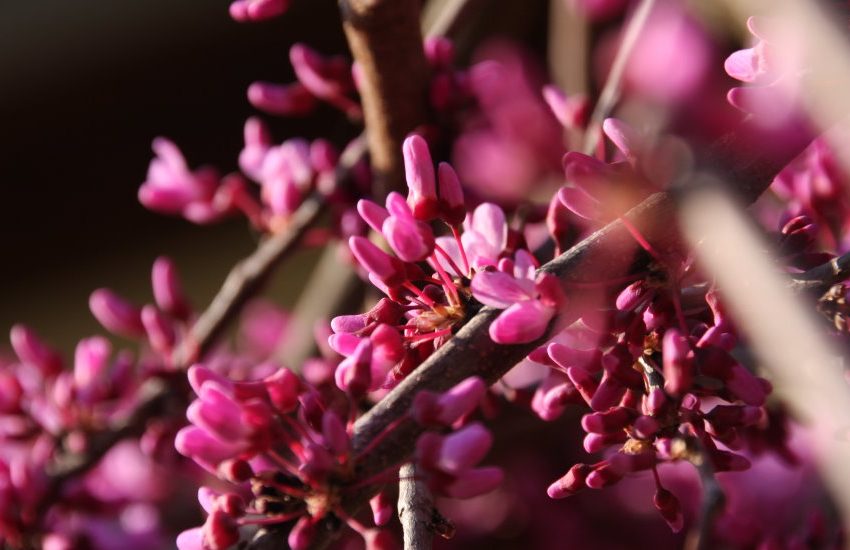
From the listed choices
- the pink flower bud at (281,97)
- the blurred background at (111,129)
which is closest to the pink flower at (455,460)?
the pink flower bud at (281,97)

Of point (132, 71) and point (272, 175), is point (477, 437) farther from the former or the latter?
point (132, 71)

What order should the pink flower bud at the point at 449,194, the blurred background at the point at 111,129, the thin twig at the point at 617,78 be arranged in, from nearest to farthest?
the pink flower bud at the point at 449,194, the thin twig at the point at 617,78, the blurred background at the point at 111,129

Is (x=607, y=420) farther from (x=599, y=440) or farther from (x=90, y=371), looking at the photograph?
(x=90, y=371)

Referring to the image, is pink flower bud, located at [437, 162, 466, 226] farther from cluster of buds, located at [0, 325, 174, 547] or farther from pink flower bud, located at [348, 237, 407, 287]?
cluster of buds, located at [0, 325, 174, 547]

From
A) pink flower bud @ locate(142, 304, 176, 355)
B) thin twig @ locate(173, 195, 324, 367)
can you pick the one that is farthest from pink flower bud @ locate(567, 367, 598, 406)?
pink flower bud @ locate(142, 304, 176, 355)

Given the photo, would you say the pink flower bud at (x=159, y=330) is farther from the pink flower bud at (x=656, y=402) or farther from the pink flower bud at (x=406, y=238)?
the pink flower bud at (x=656, y=402)

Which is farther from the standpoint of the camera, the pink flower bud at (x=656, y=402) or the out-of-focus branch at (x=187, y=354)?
the out-of-focus branch at (x=187, y=354)

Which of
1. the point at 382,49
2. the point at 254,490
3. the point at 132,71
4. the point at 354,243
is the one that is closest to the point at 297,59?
the point at 382,49
